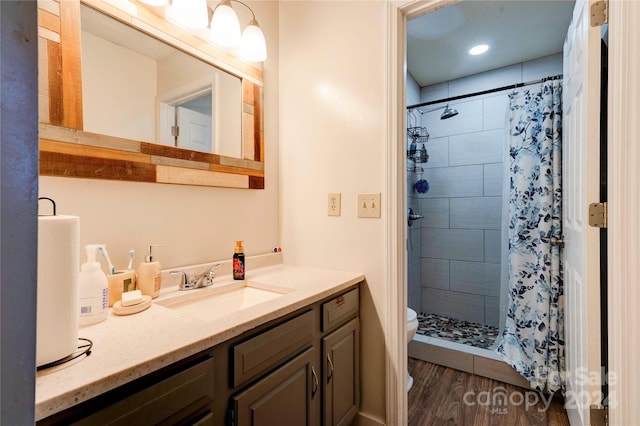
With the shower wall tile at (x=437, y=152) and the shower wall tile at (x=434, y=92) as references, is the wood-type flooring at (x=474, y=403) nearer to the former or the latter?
the shower wall tile at (x=437, y=152)

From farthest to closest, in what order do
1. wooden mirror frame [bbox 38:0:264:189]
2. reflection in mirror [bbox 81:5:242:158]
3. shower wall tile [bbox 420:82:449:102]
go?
shower wall tile [bbox 420:82:449:102], reflection in mirror [bbox 81:5:242:158], wooden mirror frame [bbox 38:0:264:189]

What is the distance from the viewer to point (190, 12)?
4.17 ft

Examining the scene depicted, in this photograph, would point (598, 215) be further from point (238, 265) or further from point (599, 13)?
point (238, 265)

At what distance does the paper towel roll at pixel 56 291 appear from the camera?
2.08ft

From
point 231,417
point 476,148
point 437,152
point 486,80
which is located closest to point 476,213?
point 476,148

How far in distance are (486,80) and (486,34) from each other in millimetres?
672

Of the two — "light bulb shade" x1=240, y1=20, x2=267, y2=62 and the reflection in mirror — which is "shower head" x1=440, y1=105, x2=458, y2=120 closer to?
"light bulb shade" x1=240, y1=20, x2=267, y2=62

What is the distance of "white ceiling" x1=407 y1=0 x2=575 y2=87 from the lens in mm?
2018

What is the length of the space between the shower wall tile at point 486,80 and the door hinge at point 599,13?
1.82m

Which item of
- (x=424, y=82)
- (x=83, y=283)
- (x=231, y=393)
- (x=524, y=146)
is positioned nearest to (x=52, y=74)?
(x=83, y=283)

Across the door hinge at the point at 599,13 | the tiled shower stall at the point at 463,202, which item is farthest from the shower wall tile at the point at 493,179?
the door hinge at the point at 599,13

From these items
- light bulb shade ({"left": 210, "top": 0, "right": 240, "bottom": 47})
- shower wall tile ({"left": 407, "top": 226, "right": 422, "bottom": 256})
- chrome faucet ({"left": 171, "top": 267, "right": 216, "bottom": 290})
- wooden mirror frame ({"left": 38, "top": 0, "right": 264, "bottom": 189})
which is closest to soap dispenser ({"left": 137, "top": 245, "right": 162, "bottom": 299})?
chrome faucet ({"left": 171, "top": 267, "right": 216, "bottom": 290})

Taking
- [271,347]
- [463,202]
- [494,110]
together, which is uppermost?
[494,110]

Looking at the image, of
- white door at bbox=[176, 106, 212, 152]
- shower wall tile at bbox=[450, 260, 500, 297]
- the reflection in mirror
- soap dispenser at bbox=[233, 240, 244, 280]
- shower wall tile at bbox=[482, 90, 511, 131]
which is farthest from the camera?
shower wall tile at bbox=[450, 260, 500, 297]
